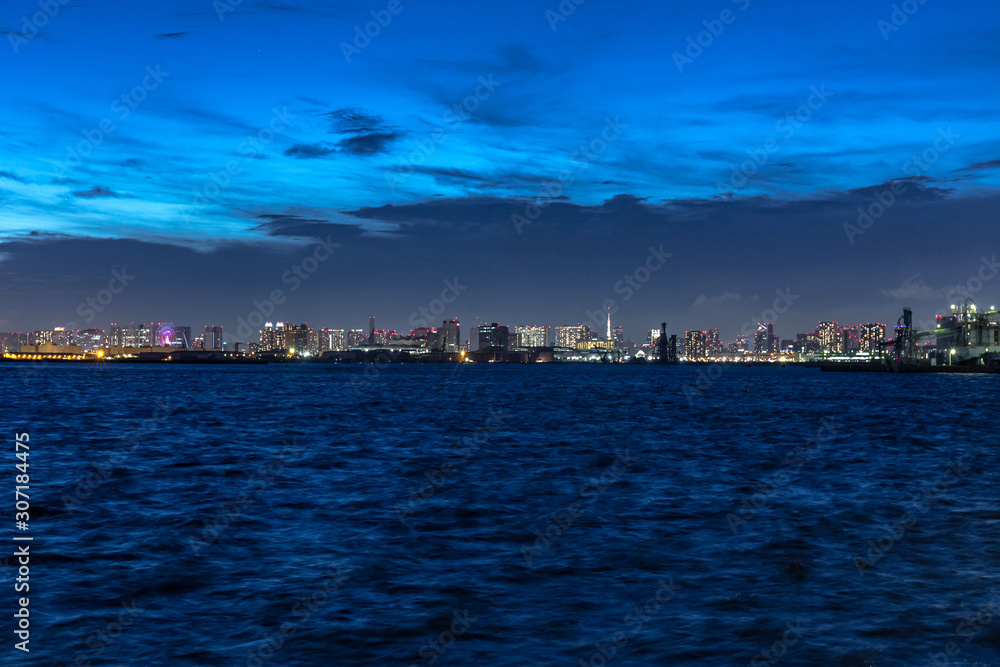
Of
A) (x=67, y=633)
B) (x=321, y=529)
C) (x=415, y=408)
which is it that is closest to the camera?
(x=67, y=633)

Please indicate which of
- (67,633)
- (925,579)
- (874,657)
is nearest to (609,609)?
(874,657)

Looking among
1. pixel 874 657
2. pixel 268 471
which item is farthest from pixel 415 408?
pixel 874 657

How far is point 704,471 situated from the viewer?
31234mm

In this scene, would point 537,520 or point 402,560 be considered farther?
point 537,520

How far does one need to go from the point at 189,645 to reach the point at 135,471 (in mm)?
20846

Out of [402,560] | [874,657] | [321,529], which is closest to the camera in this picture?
[874,657]

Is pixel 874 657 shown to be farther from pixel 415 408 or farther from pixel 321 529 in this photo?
pixel 415 408

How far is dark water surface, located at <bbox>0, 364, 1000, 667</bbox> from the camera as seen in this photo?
12.0 meters

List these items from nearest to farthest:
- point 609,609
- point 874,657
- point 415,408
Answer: point 874,657 < point 609,609 < point 415,408

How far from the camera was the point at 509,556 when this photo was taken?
17.3m

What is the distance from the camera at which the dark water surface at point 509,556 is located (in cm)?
1198

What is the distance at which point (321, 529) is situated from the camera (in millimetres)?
19922

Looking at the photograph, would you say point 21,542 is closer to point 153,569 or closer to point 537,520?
point 153,569

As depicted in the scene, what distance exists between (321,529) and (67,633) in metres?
8.00
